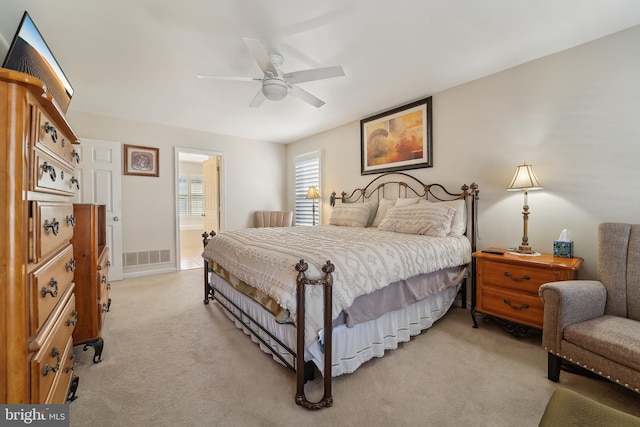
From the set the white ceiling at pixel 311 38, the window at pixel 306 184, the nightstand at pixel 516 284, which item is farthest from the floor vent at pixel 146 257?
the nightstand at pixel 516 284

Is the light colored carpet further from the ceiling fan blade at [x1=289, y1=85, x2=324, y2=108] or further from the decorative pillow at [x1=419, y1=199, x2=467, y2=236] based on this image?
the ceiling fan blade at [x1=289, y1=85, x2=324, y2=108]

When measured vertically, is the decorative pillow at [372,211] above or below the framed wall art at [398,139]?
below

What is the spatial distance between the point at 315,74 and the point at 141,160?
3732 mm

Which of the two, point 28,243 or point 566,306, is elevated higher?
point 28,243

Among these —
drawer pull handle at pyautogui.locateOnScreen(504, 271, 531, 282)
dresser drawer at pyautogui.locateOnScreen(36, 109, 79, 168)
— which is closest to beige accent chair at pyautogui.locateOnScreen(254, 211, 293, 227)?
drawer pull handle at pyautogui.locateOnScreen(504, 271, 531, 282)

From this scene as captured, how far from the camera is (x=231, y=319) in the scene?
2.77 m

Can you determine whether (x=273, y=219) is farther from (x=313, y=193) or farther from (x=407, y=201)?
(x=407, y=201)

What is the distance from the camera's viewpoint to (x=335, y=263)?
5.70 ft

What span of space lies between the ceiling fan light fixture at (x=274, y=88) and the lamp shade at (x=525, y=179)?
7.73 ft

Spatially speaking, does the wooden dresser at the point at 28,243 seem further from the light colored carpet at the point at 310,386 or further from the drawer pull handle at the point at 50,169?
the light colored carpet at the point at 310,386

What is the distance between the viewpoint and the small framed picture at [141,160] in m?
4.40

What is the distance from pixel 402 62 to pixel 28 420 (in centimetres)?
339

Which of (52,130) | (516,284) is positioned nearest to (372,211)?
(516,284)

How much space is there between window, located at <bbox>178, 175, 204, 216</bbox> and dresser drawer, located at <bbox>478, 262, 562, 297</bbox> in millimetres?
7680
